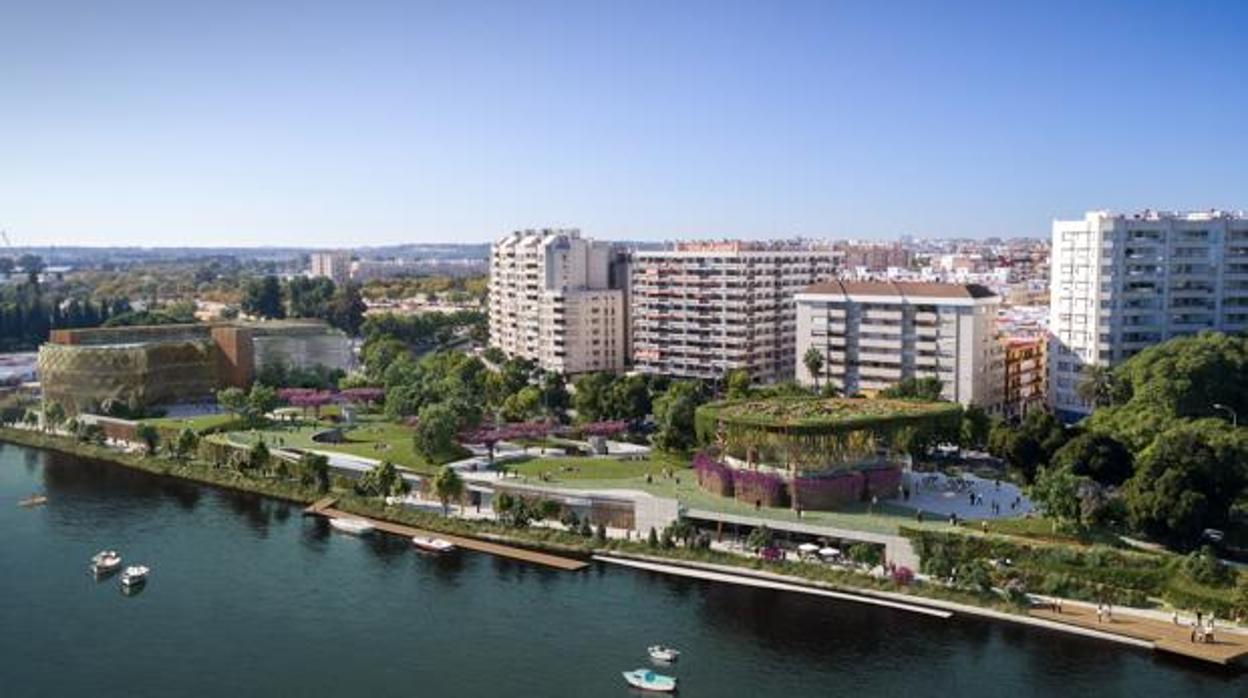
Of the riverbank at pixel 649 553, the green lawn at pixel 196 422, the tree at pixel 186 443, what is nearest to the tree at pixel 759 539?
the riverbank at pixel 649 553

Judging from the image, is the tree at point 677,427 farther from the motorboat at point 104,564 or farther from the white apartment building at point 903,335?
the motorboat at point 104,564

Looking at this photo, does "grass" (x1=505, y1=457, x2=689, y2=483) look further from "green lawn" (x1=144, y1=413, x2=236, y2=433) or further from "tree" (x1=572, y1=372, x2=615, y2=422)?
"green lawn" (x1=144, y1=413, x2=236, y2=433)

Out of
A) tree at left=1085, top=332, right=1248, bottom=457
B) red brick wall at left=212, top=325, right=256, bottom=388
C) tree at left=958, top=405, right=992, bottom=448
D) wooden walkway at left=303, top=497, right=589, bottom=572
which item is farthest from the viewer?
red brick wall at left=212, top=325, right=256, bottom=388

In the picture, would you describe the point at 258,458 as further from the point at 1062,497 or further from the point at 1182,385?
the point at 1182,385

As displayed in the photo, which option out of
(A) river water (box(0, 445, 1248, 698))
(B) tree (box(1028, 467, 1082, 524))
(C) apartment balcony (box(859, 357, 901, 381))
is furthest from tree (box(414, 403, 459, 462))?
(B) tree (box(1028, 467, 1082, 524))

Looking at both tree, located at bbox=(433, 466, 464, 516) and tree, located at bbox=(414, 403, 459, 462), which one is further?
tree, located at bbox=(414, 403, 459, 462)

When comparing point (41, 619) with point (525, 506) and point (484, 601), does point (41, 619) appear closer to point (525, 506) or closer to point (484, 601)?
point (484, 601)

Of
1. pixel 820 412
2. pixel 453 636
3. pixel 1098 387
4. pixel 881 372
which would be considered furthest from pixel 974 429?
pixel 453 636
